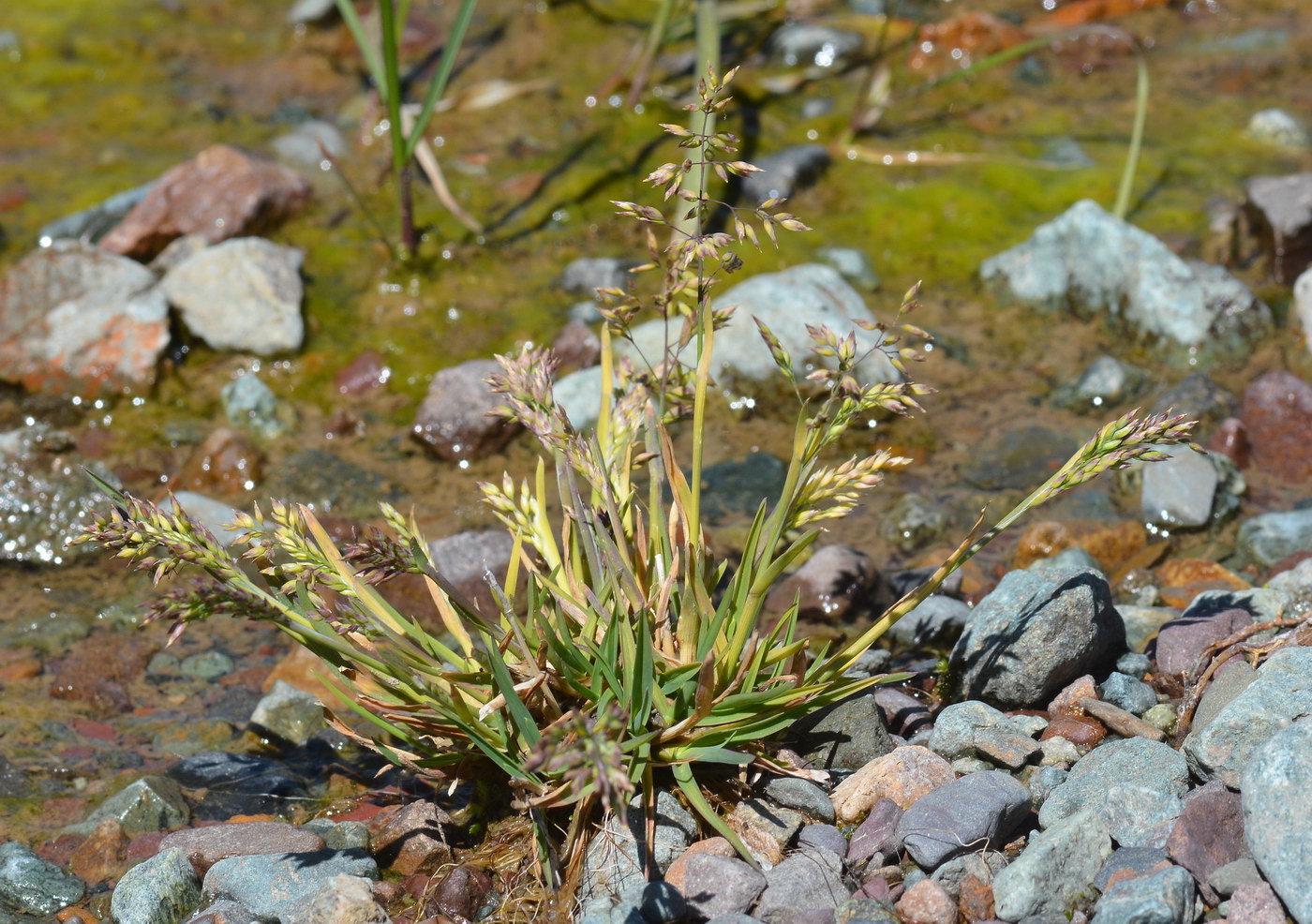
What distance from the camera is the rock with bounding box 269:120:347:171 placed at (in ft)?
20.5

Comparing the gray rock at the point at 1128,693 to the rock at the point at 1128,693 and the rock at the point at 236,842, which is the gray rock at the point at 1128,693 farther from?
the rock at the point at 236,842

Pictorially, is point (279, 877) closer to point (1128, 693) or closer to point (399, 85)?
point (1128, 693)

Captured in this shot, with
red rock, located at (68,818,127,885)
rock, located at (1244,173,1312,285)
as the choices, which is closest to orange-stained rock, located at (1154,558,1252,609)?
rock, located at (1244,173,1312,285)

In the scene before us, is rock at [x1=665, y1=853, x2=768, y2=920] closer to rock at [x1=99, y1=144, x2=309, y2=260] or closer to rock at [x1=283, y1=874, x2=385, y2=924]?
rock at [x1=283, y1=874, x2=385, y2=924]

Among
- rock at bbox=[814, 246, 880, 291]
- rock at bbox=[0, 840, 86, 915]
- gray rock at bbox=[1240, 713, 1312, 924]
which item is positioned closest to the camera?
gray rock at bbox=[1240, 713, 1312, 924]

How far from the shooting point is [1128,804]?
2.59 meters

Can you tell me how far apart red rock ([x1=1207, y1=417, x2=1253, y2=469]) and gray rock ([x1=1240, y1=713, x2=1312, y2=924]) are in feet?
7.37

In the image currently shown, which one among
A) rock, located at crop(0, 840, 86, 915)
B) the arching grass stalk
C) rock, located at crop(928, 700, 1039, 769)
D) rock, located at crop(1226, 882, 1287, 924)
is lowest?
rock, located at crop(0, 840, 86, 915)

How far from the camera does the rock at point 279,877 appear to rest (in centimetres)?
268

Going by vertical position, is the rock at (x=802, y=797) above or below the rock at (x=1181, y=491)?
above

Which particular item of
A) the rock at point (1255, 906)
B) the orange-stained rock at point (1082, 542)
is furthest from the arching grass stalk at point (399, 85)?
the rock at point (1255, 906)

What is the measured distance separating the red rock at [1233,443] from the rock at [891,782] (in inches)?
89.7

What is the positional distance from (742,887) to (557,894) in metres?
0.44

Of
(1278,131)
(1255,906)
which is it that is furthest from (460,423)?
(1278,131)
